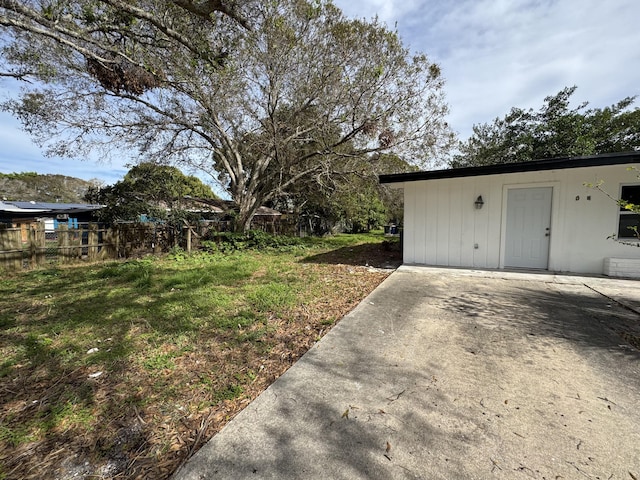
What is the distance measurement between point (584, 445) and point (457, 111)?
1051 cm

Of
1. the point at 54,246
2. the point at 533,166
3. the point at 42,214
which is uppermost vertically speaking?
the point at 533,166

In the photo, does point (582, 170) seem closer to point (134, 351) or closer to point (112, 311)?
point (134, 351)

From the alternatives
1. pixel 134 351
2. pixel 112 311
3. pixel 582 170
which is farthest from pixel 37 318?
pixel 582 170

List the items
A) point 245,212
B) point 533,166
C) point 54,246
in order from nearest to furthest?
point 533,166 → point 54,246 → point 245,212

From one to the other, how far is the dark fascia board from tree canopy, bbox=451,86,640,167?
10664 millimetres

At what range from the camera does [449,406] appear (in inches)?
75.5

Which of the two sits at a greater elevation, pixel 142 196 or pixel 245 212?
pixel 142 196

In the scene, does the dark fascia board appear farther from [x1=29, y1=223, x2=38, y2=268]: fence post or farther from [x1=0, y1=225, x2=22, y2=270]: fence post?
[x1=0, y1=225, x2=22, y2=270]: fence post

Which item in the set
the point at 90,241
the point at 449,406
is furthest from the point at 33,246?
the point at 449,406

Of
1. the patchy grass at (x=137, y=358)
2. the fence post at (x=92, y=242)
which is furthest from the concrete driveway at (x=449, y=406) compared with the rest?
the fence post at (x=92, y=242)

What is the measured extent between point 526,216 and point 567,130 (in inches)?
450

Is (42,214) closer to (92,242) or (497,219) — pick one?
(92,242)

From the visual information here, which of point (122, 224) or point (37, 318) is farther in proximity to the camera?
point (122, 224)

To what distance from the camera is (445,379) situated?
7.35ft
